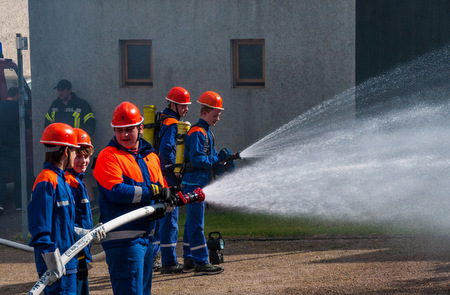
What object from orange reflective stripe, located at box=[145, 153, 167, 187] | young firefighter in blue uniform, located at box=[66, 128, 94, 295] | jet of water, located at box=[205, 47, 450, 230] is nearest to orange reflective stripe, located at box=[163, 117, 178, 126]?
young firefighter in blue uniform, located at box=[66, 128, 94, 295]

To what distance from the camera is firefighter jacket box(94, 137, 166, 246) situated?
5414 millimetres

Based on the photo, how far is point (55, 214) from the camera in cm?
520

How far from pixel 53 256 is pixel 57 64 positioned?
9.19 meters

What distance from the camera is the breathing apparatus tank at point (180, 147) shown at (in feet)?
26.7

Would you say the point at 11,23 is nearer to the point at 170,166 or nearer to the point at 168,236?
the point at 170,166

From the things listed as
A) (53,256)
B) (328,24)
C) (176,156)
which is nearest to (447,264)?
→ (176,156)

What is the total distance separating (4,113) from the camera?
13.9 meters

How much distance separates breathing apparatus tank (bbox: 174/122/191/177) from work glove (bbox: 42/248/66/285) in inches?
127

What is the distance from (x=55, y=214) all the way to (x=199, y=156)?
283cm

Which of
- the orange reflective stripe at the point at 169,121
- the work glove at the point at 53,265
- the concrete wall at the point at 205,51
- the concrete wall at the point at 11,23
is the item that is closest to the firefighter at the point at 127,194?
the work glove at the point at 53,265

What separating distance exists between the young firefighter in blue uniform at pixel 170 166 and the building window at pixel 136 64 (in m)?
5.43

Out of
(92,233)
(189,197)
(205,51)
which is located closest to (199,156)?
(189,197)

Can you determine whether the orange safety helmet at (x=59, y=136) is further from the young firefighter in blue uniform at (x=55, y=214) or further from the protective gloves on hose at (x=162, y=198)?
the protective gloves on hose at (x=162, y=198)

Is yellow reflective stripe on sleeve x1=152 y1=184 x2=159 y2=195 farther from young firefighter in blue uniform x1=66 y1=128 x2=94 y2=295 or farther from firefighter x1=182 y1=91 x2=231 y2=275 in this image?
firefighter x1=182 y1=91 x2=231 y2=275
